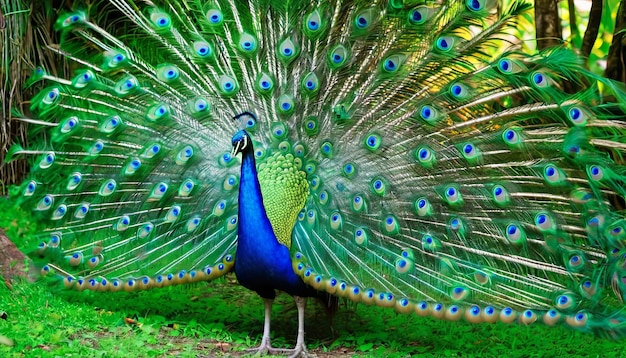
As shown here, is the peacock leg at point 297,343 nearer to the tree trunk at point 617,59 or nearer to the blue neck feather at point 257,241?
the blue neck feather at point 257,241

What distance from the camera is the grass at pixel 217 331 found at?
16.4 ft

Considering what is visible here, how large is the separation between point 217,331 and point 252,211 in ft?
3.73

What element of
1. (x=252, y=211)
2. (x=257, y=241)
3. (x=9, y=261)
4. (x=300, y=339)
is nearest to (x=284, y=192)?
(x=252, y=211)

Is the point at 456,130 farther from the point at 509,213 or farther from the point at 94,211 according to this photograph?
the point at 94,211

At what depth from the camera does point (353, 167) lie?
4.91 m

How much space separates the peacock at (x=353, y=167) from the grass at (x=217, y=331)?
0.93 ft

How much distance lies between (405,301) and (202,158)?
1637mm

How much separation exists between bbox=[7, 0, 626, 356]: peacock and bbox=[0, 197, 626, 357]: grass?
0.28 meters

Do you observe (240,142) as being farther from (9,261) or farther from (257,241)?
(9,261)

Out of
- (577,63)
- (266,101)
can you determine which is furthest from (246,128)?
(577,63)

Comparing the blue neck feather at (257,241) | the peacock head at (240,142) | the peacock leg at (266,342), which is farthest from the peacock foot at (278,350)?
the peacock head at (240,142)

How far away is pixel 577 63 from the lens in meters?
4.59

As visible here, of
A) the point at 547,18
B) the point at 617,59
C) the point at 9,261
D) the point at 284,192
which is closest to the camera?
the point at 284,192

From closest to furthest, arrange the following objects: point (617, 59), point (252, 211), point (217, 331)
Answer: point (252, 211) < point (217, 331) < point (617, 59)
